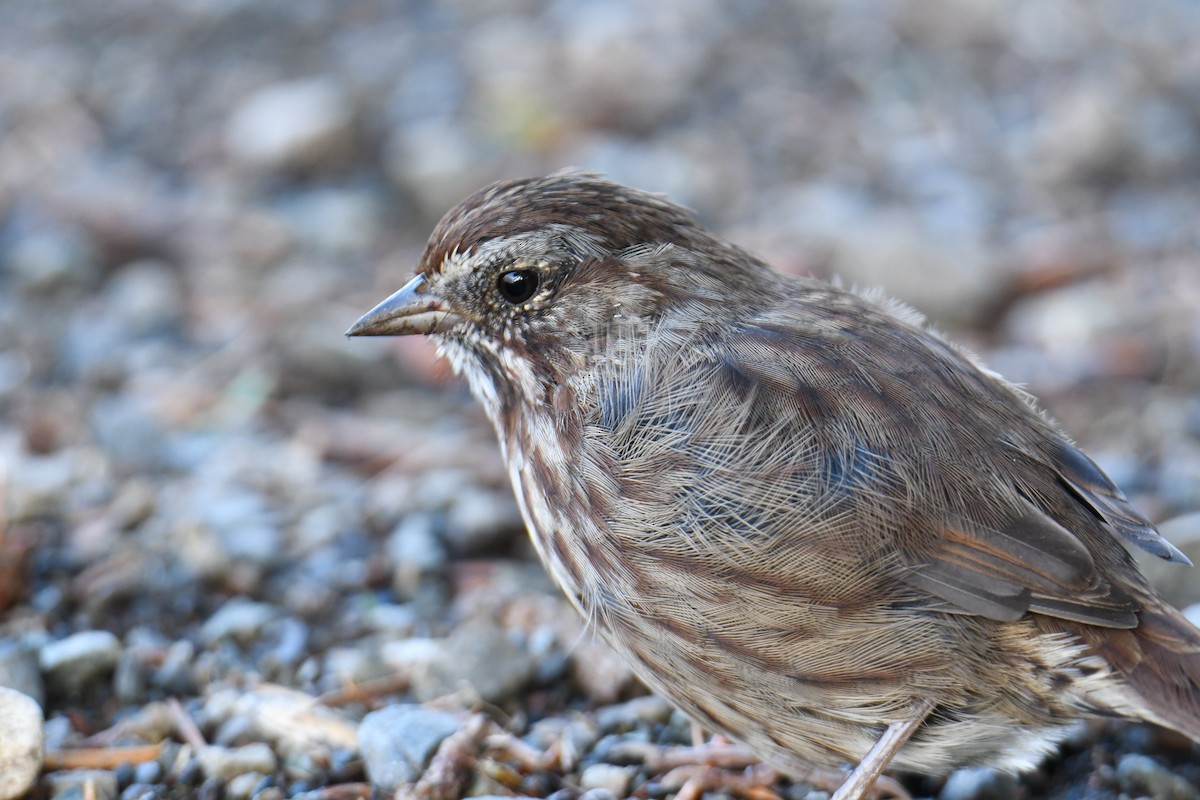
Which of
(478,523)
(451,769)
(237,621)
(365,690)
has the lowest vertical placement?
(451,769)

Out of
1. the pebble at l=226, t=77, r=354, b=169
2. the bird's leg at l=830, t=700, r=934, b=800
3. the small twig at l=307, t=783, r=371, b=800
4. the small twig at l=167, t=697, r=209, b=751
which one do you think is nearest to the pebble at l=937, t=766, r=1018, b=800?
the bird's leg at l=830, t=700, r=934, b=800

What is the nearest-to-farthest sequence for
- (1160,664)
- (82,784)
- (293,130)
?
(1160,664), (82,784), (293,130)

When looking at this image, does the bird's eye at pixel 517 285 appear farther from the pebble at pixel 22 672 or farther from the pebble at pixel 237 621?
the pebble at pixel 22 672

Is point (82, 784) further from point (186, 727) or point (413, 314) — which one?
point (413, 314)

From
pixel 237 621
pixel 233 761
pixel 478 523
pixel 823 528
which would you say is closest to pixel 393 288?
pixel 478 523

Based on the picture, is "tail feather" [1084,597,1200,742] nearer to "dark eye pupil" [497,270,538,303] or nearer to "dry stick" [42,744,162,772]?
"dark eye pupil" [497,270,538,303]

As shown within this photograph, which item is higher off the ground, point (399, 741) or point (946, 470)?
point (946, 470)
